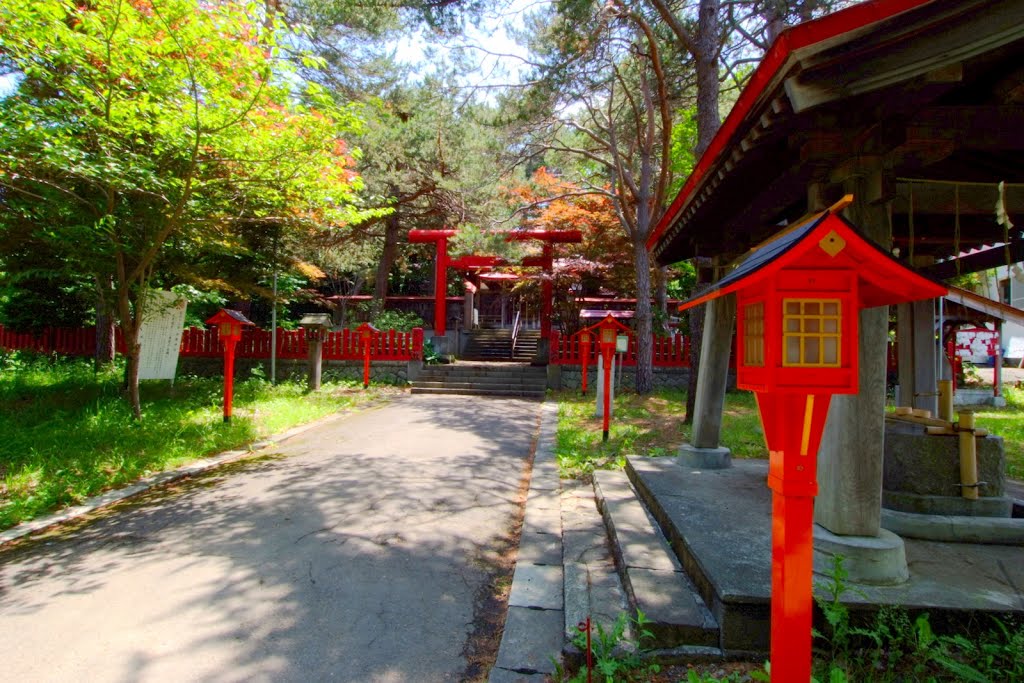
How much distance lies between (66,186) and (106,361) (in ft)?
22.7

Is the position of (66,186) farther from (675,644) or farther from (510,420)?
(675,644)

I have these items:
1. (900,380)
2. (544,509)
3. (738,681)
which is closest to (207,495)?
(544,509)

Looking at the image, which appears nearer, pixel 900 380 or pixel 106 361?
pixel 900 380

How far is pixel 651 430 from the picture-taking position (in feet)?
26.6

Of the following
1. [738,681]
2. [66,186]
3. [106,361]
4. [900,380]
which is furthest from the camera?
[106,361]

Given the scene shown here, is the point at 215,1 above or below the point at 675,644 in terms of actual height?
above

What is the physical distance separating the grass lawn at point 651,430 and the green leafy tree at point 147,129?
453 cm

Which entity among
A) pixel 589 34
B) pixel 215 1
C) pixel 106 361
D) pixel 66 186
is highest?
pixel 589 34

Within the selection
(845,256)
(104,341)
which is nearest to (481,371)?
(104,341)

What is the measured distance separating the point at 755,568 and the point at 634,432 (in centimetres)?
519

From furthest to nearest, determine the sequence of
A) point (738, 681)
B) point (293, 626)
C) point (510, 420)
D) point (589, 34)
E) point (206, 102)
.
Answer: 1. point (510, 420)
2. point (589, 34)
3. point (206, 102)
4. point (293, 626)
5. point (738, 681)

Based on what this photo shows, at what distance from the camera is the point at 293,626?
111 inches

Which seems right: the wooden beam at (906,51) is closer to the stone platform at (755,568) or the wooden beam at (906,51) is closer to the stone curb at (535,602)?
the stone platform at (755,568)

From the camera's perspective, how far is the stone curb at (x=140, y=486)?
419 cm
